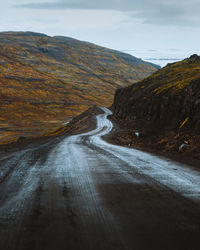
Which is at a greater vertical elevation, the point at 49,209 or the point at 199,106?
the point at 199,106

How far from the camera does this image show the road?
10.2 ft

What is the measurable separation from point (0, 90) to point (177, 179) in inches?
6146

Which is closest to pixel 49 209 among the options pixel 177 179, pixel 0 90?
→ pixel 177 179

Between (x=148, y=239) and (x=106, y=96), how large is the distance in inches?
7536

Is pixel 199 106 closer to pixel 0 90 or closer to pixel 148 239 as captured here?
pixel 148 239

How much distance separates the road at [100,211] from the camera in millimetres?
3105

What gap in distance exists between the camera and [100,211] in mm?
4148

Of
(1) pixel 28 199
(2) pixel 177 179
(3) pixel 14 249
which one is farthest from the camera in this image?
(2) pixel 177 179

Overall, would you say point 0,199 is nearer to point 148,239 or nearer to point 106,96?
point 148,239

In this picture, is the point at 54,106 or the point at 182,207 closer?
the point at 182,207

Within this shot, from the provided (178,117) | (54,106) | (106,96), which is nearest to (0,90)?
(54,106)

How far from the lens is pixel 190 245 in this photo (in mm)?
2996

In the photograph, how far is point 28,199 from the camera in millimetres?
4758

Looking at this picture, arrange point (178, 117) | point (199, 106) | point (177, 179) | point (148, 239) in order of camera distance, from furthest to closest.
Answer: point (178, 117), point (199, 106), point (177, 179), point (148, 239)
